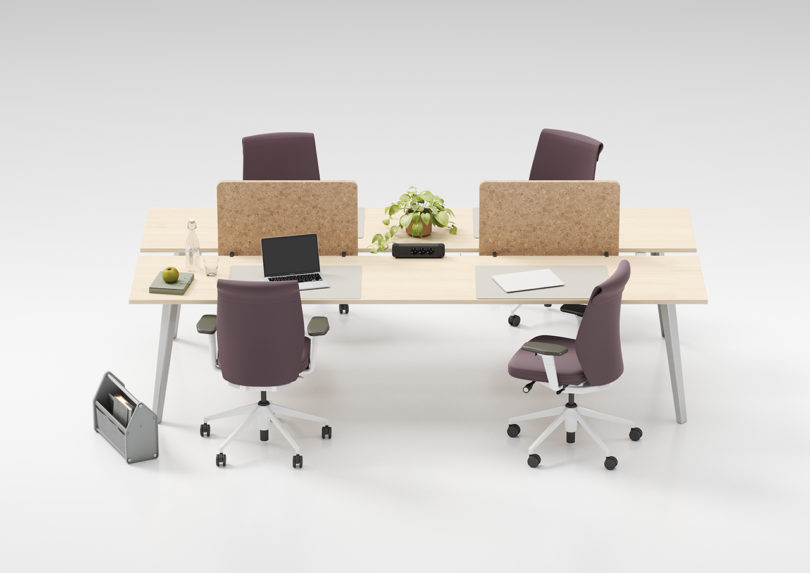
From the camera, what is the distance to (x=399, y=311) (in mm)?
7949

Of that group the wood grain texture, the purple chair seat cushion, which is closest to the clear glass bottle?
the purple chair seat cushion

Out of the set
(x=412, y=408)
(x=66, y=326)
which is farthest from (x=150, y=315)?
(x=412, y=408)

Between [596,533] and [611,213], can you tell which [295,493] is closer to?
[596,533]

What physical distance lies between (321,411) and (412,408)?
481mm

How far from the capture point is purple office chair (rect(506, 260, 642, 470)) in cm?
595

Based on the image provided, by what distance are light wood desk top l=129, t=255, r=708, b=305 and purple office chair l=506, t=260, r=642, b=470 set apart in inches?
13.8

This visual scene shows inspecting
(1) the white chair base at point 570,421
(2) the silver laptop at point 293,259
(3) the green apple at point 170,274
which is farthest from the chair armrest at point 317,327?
(1) the white chair base at point 570,421

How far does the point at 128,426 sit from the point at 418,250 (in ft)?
5.98

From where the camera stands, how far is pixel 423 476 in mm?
6152

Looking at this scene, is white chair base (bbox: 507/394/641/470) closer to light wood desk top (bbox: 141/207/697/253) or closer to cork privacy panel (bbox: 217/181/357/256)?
light wood desk top (bbox: 141/207/697/253)

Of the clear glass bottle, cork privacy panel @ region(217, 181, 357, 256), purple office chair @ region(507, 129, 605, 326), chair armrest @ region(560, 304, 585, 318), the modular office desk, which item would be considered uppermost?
purple office chair @ region(507, 129, 605, 326)

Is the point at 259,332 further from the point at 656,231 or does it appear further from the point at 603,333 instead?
the point at 656,231

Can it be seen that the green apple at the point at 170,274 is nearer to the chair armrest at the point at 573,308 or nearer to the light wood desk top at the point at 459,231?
the light wood desk top at the point at 459,231

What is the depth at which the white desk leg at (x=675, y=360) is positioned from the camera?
21.6 feet
